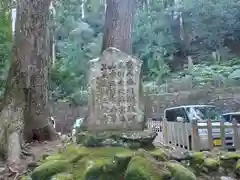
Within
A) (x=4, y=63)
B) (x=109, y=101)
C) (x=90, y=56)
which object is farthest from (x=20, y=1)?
(x=90, y=56)

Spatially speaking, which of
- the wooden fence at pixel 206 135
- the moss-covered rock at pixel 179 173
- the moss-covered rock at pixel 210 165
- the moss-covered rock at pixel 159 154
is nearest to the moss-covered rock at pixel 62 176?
the moss-covered rock at pixel 159 154

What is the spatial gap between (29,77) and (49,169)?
2804 mm

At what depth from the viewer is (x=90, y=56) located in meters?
23.5

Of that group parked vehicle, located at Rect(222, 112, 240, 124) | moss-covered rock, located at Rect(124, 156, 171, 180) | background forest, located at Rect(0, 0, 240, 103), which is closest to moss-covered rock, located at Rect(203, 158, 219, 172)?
moss-covered rock, located at Rect(124, 156, 171, 180)

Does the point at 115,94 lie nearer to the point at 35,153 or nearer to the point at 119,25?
the point at 35,153

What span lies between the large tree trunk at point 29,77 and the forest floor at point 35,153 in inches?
11.1

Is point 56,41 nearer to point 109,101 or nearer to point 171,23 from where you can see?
point 171,23

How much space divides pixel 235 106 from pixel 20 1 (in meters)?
14.6

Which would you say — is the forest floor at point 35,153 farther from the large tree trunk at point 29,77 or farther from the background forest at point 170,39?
the background forest at point 170,39

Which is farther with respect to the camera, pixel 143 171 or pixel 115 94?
pixel 115 94

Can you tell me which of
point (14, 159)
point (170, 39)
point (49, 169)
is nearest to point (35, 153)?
point (14, 159)

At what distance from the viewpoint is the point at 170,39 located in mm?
25531

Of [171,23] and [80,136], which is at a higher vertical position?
[171,23]

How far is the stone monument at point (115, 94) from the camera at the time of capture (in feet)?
16.4
